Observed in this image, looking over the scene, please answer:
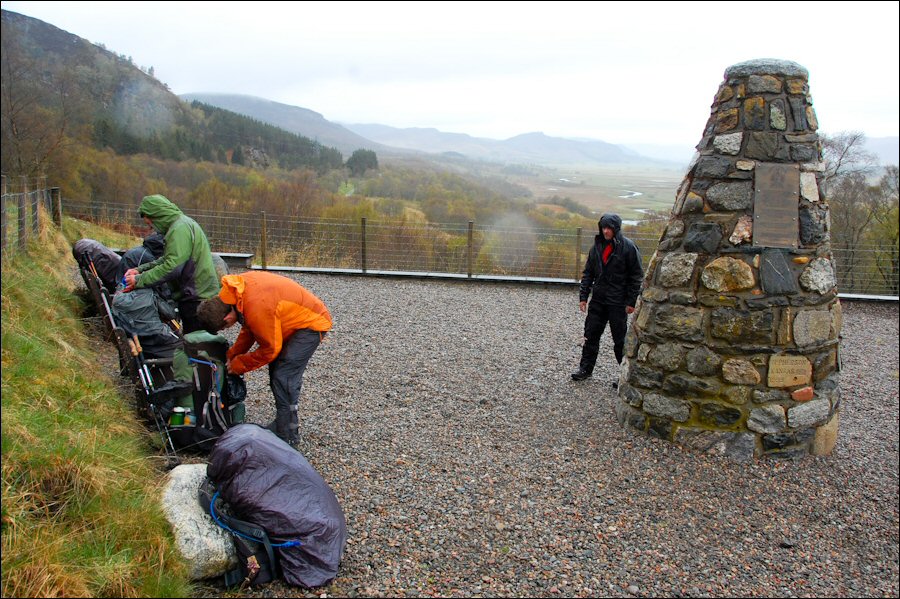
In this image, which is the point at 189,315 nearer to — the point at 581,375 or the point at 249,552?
the point at 249,552

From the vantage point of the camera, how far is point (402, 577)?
Result: 3420mm

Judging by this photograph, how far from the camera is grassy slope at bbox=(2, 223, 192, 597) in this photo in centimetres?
263

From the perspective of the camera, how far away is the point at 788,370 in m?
5.01

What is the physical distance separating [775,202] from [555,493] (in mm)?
2751

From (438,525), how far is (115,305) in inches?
126

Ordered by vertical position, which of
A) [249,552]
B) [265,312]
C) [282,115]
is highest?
[282,115]

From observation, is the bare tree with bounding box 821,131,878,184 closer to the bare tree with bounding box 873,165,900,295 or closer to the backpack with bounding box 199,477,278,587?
the bare tree with bounding box 873,165,900,295

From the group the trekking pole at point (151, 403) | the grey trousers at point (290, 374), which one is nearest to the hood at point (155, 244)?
the trekking pole at point (151, 403)

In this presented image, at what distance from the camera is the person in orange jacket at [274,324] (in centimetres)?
413

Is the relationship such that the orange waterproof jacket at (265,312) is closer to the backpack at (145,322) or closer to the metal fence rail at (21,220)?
the backpack at (145,322)

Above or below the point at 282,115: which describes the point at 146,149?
below

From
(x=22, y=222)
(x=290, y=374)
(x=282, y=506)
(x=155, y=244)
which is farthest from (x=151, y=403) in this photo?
(x=22, y=222)

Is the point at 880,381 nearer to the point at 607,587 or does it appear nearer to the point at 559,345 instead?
the point at 559,345

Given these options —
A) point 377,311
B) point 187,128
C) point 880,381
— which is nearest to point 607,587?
point 880,381
